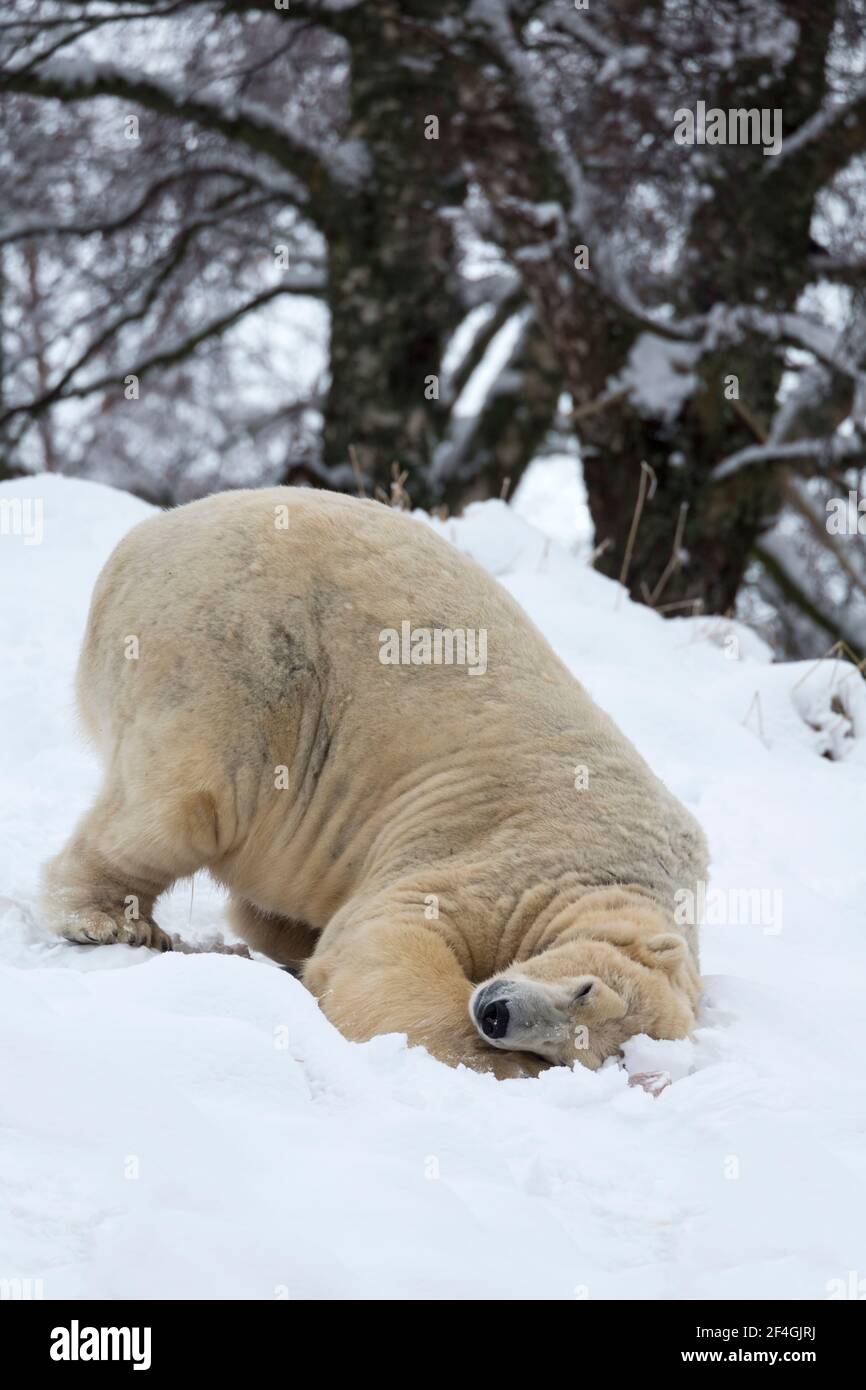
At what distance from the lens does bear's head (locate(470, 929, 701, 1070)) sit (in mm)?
3586

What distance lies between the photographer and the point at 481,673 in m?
4.85

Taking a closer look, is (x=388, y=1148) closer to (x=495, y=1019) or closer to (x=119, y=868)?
(x=495, y=1019)

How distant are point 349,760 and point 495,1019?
Result: 1.47 metres

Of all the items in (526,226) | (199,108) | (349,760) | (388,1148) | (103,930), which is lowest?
(103,930)

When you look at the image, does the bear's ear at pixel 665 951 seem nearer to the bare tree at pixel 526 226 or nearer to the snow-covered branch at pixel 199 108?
the bare tree at pixel 526 226

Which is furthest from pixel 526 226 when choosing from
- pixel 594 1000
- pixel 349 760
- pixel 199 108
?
pixel 594 1000

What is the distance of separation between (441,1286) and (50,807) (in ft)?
11.9

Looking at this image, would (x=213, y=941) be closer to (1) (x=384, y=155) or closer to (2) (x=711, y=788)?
(2) (x=711, y=788)

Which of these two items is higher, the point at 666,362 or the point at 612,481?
the point at 666,362

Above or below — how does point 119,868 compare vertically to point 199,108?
below

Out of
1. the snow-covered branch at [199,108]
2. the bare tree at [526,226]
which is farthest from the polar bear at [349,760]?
the snow-covered branch at [199,108]

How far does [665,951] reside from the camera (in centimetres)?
404

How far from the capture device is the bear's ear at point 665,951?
13.1 feet

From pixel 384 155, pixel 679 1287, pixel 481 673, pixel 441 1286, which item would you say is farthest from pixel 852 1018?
pixel 384 155
